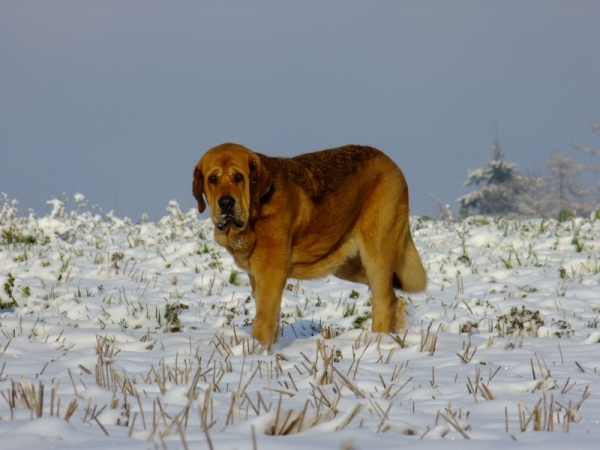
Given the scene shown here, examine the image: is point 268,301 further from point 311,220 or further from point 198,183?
point 198,183

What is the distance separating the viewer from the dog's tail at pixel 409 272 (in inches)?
287

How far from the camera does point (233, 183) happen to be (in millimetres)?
5734

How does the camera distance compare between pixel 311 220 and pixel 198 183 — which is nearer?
pixel 198 183

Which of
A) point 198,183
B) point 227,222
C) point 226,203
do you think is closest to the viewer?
Answer: point 226,203

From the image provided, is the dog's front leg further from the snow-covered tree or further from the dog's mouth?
the snow-covered tree

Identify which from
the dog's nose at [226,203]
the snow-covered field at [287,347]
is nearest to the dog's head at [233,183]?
the dog's nose at [226,203]

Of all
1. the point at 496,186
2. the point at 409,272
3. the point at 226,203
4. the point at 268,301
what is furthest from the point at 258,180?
the point at 496,186

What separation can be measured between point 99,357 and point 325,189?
112 inches

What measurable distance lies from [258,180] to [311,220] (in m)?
0.81

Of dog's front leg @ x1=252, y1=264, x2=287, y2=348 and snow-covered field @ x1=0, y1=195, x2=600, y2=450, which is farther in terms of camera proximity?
dog's front leg @ x1=252, y1=264, x2=287, y2=348

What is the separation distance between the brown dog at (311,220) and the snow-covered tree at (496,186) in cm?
4990

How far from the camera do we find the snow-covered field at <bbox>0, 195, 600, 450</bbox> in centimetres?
261

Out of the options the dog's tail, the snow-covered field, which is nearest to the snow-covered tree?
the snow-covered field

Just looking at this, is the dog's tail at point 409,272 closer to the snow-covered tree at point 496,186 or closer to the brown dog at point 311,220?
the brown dog at point 311,220
